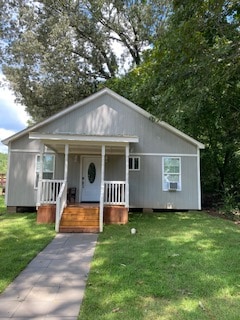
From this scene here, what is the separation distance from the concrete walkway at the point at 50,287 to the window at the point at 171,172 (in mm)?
6219

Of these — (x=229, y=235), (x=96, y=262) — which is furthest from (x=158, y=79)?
(x=96, y=262)

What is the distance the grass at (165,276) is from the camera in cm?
347

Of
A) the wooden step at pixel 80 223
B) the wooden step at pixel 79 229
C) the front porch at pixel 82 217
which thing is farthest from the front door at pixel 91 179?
the wooden step at pixel 79 229

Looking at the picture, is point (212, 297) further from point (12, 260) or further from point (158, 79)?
point (158, 79)

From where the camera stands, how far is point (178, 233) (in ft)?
26.5

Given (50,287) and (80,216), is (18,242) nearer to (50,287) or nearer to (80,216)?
(80,216)

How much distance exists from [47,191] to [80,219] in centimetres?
187

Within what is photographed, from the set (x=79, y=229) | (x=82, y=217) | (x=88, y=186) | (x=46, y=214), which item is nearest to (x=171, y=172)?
(x=88, y=186)

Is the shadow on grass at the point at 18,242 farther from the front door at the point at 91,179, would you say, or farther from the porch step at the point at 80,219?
the front door at the point at 91,179

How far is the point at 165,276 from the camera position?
464 cm

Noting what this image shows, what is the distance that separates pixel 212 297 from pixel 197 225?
5.58 meters

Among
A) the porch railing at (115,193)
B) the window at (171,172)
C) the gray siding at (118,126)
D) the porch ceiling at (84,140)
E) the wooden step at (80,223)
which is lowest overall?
the wooden step at (80,223)

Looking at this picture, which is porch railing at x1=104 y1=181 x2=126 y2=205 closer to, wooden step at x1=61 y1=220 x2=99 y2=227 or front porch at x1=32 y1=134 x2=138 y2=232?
front porch at x1=32 y1=134 x2=138 y2=232

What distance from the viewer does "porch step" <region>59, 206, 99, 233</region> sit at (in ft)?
28.0
